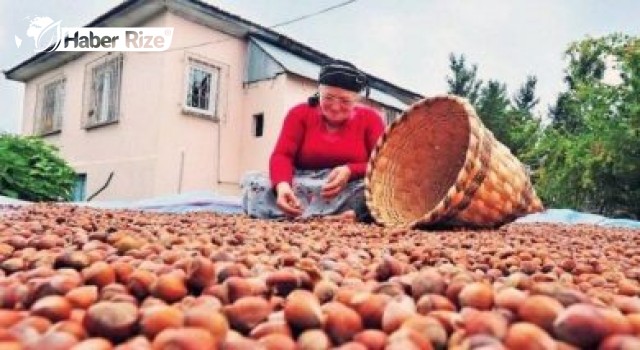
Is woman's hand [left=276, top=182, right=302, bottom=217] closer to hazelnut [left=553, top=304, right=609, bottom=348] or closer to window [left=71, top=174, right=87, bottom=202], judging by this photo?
hazelnut [left=553, top=304, right=609, bottom=348]

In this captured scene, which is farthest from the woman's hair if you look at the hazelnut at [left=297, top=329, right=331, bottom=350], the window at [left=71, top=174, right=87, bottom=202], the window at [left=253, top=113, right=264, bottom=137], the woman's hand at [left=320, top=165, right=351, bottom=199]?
the window at [left=71, top=174, right=87, bottom=202]

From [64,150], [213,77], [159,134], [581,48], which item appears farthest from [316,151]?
[64,150]

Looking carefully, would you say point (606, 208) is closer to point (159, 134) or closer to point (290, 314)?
point (159, 134)

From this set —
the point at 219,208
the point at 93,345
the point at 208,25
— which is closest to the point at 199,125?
the point at 208,25

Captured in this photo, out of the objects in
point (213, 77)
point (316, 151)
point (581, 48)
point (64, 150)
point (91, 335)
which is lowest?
point (91, 335)

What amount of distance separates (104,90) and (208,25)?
2256mm

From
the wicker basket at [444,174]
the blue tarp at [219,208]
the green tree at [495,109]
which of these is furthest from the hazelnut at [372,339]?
the green tree at [495,109]

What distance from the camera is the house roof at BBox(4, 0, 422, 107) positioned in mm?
9141

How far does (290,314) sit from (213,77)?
30.0ft

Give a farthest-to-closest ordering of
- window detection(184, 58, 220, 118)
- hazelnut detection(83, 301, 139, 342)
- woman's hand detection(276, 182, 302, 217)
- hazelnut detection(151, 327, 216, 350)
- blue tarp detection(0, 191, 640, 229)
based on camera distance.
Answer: window detection(184, 58, 220, 118)
blue tarp detection(0, 191, 640, 229)
woman's hand detection(276, 182, 302, 217)
hazelnut detection(83, 301, 139, 342)
hazelnut detection(151, 327, 216, 350)

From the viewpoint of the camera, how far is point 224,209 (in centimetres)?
533

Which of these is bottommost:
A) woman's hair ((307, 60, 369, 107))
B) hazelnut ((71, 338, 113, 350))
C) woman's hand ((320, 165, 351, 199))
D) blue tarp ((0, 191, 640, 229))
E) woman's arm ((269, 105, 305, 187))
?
hazelnut ((71, 338, 113, 350))

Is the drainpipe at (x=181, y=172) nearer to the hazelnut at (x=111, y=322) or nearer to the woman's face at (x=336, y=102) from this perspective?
the woman's face at (x=336, y=102)

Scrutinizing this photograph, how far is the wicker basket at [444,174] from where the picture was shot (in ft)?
10.1
